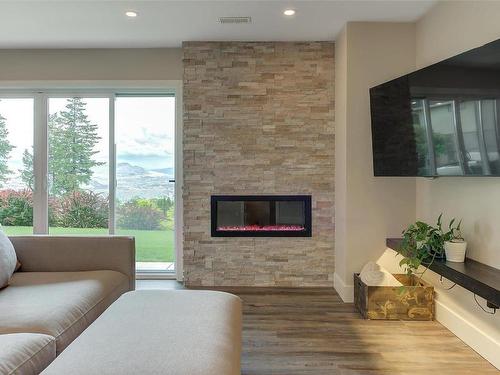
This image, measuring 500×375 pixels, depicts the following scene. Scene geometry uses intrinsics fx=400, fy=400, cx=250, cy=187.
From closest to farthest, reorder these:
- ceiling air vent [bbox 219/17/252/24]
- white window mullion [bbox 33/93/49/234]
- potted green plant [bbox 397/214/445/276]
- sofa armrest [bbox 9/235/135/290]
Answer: sofa armrest [bbox 9/235/135/290], potted green plant [bbox 397/214/445/276], ceiling air vent [bbox 219/17/252/24], white window mullion [bbox 33/93/49/234]

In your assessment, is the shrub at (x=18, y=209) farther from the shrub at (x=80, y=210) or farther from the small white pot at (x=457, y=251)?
the small white pot at (x=457, y=251)

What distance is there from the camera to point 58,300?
1.97 metres

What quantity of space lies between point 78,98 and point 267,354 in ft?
10.8

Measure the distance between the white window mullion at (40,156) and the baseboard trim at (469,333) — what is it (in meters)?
3.87

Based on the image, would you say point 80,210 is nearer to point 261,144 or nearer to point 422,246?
point 261,144

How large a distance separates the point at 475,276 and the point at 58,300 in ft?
7.22

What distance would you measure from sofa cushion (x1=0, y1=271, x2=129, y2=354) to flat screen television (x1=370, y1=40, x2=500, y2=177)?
217cm

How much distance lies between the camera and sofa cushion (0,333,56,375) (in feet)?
4.51

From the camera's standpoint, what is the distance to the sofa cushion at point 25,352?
138cm

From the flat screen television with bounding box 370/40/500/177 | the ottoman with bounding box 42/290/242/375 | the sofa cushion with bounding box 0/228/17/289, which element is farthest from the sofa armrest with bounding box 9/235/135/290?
the flat screen television with bounding box 370/40/500/177

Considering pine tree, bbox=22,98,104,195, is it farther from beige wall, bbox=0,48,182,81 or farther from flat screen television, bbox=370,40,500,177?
flat screen television, bbox=370,40,500,177

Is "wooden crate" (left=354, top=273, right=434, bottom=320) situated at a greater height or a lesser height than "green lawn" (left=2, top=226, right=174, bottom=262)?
lesser

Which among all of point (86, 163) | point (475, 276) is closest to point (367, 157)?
point (475, 276)

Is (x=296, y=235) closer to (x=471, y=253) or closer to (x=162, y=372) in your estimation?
(x=471, y=253)
